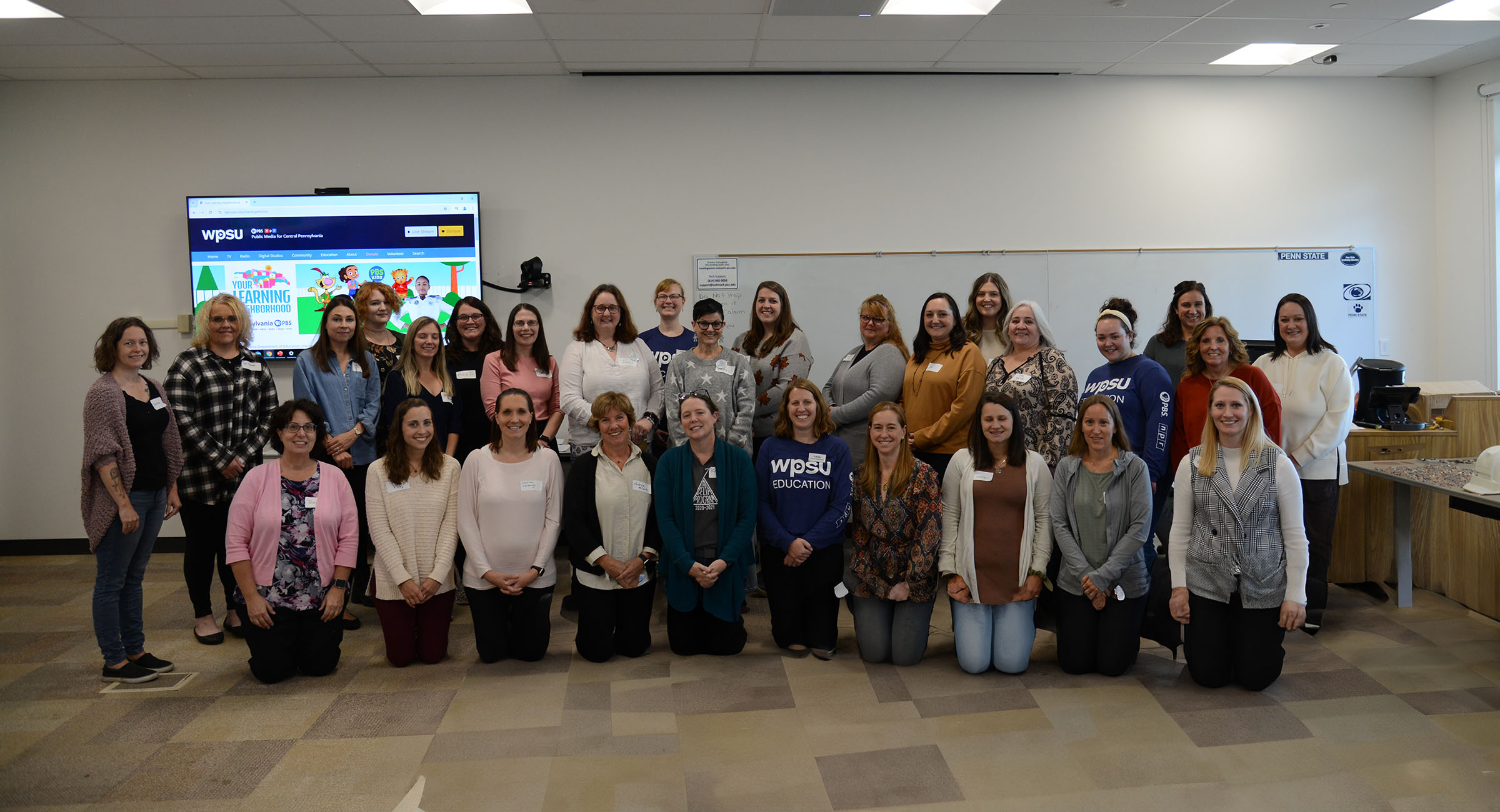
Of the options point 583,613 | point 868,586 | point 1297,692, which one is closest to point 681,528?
point 583,613

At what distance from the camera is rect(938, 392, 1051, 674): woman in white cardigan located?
10.8 feet

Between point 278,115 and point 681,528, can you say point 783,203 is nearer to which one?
point 681,528

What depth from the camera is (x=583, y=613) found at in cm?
351

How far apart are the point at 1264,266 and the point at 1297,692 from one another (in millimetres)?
3610

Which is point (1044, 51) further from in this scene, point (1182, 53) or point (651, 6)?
point (651, 6)

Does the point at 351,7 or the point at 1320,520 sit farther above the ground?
the point at 351,7

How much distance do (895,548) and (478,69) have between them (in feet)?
12.6

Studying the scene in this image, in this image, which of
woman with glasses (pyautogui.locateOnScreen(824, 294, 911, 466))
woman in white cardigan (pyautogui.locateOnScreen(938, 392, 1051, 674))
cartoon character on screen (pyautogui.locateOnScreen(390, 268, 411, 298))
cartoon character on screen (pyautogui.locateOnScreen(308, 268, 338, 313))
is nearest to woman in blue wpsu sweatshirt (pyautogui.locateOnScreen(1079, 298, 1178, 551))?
woman in white cardigan (pyautogui.locateOnScreen(938, 392, 1051, 674))

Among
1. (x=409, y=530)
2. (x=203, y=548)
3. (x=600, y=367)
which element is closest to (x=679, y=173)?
(x=600, y=367)

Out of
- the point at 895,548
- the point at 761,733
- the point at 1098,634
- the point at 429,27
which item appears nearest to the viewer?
the point at 761,733

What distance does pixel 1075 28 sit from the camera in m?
4.71

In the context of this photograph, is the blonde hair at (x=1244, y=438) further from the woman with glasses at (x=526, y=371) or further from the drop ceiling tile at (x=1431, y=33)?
the drop ceiling tile at (x=1431, y=33)

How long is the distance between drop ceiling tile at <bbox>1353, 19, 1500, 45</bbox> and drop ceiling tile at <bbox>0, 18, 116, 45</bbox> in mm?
6874

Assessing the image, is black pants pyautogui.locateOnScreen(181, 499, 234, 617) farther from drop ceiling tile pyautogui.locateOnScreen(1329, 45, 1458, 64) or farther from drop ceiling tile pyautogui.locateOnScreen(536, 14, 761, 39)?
drop ceiling tile pyautogui.locateOnScreen(1329, 45, 1458, 64)
